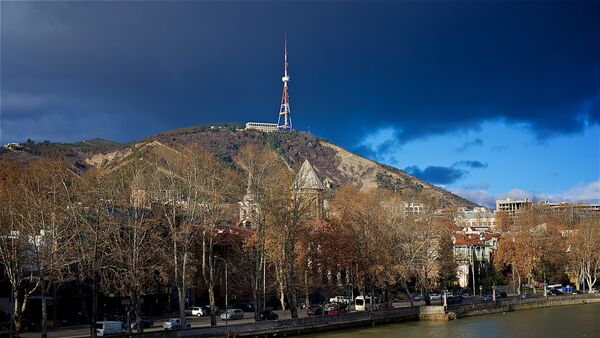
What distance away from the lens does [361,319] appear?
6606cm

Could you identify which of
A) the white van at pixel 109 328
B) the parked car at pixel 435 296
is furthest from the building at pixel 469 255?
the white van at pixel 109 328

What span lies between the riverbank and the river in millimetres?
1163

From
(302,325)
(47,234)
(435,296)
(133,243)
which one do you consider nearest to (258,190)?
(302,325)

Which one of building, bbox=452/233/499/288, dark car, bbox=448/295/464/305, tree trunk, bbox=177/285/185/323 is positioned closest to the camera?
tree trunk, bbox=177/285/185/323

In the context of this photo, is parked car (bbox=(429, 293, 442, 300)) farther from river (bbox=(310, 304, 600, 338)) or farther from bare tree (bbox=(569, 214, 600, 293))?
bare tree (bbox=(569, 214, 600, 293))

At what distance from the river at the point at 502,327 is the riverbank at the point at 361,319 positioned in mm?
1163

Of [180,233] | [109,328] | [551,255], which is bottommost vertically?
[109,328]

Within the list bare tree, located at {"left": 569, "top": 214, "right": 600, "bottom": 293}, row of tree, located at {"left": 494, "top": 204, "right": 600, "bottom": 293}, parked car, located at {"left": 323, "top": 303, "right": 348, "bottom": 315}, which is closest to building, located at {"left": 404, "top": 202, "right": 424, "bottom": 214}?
row of tree, located at {"left": 494, "top": 204, "right": 600, "bottom": 293}

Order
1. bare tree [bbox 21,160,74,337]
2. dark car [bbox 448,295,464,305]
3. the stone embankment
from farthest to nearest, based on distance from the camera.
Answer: dark car [bbox 448,295,464,305] → the stone embankment → bare tree [bbox 21,160,74,337]

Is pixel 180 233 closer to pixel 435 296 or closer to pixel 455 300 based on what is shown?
pixel 455 300

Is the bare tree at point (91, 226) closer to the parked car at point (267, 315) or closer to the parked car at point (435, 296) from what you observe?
the parked car at point (267, 315)

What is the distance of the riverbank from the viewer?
49319 mm

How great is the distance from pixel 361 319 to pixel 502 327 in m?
14.3

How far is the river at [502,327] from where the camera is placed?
Answer: 59031 millimetres
